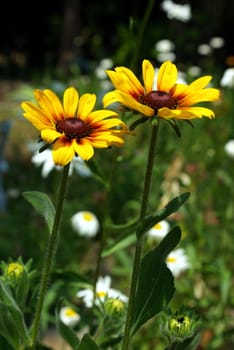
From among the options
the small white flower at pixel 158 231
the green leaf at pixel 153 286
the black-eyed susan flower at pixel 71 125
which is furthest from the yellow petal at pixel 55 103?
the small white flower at pixel 158 231

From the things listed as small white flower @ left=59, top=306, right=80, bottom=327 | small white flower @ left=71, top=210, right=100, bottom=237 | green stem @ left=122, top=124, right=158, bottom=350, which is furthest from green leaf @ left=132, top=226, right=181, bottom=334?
small white flower @ left=71, top=210, right=100, bottom=237

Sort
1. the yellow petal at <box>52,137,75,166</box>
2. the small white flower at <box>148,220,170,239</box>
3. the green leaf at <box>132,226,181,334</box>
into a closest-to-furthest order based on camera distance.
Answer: the yellow petal at <box>52,137,75,166</box>, the green leaf at <box>132,226,181,334</box>, the small white flower at <box>148,220,170,239</box>

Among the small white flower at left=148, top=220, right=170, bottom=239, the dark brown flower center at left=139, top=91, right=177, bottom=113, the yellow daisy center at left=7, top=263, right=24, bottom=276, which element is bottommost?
the small white flower at left=148, top=220, right=170, bottom=239

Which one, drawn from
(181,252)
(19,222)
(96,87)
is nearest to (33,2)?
(96,87)

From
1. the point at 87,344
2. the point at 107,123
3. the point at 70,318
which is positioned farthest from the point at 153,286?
the point at 70,318

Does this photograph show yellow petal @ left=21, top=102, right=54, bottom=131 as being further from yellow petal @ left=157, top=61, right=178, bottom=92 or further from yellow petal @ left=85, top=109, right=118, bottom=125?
yellow petal @ left=157, top=61, right=178, bottom=92

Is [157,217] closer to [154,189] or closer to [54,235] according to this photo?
[54,235]

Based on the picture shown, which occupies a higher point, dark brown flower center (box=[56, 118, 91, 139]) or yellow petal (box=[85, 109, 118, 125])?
yellow petal (box=[85, 109, 118, 125])

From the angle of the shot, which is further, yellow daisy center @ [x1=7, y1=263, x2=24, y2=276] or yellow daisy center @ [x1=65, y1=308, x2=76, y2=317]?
yellow daisy center @ [x1=65, y1=308, x2=76, y2=317]
